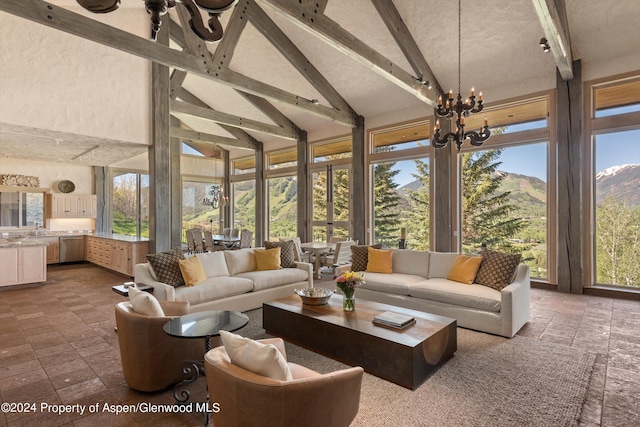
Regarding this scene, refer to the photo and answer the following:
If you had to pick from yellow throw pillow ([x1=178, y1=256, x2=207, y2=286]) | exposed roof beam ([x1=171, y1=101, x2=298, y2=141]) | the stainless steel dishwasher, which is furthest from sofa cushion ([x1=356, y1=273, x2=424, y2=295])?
the stainless steel dishwasher

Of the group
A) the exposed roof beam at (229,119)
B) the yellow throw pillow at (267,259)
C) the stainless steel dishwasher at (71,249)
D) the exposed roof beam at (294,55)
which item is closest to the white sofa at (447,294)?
the yellow throw pillow at (267,259)

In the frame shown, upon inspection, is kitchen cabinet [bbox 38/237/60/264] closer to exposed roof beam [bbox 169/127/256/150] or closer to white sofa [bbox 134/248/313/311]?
exposed roof beam [bbox 169/127/256/150]

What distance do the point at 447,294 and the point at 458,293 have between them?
0.44ft

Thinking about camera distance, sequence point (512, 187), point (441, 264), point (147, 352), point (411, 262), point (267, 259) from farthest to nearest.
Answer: point (512, 187), point (267, 259), point (411, 262), point (441, 264), point (147, 352)

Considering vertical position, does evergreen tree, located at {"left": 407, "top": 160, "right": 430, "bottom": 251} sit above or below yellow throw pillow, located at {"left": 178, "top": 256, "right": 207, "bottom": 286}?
above

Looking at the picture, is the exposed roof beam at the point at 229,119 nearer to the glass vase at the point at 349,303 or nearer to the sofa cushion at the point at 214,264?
the sofa cushion at the point at 214,264

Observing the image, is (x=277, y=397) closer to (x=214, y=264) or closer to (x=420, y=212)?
(x=214, y=264)

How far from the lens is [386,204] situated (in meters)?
8.41

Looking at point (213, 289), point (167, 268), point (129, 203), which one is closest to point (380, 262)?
point (213, 289)

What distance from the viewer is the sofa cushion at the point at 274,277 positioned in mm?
4762

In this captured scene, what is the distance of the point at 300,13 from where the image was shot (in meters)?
4.29

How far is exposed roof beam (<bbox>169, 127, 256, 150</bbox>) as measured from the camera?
994 centimetres

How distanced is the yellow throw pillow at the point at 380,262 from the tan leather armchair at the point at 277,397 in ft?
11.2

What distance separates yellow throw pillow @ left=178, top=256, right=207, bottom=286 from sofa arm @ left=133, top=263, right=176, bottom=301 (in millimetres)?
280
